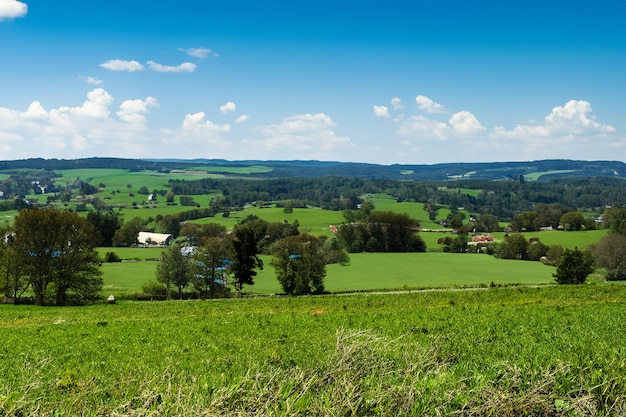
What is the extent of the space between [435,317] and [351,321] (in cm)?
397

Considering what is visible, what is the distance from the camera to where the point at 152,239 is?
121 metres

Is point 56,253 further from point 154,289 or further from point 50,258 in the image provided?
point 154,289

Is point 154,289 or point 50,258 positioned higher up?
point 50,258

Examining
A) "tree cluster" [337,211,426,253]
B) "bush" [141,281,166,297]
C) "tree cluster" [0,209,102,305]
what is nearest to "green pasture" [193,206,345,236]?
"tree cluster" [337,211,426,253]

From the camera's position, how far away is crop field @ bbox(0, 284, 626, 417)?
25.4 ft

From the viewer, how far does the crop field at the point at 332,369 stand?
775 cm

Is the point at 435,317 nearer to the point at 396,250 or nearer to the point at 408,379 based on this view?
the point at 408,379

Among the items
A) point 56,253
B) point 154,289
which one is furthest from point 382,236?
point 56,253

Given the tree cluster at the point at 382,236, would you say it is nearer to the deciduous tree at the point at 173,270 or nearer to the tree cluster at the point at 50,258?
the deciduous tree at the point at 173,270

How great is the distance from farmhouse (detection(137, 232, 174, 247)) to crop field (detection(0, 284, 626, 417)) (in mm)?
98697

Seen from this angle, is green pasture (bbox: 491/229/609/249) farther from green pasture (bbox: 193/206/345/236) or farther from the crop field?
the crop field

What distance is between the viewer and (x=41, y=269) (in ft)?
165

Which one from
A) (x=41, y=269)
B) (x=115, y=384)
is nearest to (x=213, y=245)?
(x=41, y=269)

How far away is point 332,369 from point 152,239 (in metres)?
118
